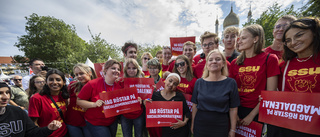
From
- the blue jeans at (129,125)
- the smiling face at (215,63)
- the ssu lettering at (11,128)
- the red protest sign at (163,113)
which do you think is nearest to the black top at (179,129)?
the red protest sign at (163,113)

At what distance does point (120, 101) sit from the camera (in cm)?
289

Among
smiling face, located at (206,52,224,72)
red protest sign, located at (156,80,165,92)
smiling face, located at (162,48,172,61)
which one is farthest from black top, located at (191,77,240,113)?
smiling face, located at (162,48,172,61)

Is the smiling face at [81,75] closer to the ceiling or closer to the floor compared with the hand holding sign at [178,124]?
closer to the ceiling

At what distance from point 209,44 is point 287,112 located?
2.28m

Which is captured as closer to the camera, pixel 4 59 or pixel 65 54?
pixel 65 54

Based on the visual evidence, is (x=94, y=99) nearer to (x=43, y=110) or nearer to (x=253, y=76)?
(x=43, y=110)

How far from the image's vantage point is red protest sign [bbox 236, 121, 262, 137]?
2.15 meters

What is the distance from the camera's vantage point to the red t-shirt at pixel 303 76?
1.74 meters

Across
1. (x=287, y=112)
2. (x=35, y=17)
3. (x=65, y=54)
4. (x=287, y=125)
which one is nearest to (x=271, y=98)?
(x=287, y=112)

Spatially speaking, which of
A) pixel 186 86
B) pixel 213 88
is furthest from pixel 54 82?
pixel 213 88

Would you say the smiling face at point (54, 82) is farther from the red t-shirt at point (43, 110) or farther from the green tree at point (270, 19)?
the green tree at point (270, 19)

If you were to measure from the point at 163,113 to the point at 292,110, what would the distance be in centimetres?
209

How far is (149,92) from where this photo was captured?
124 inches

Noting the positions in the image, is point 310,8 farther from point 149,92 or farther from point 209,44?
point 149,92
